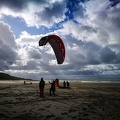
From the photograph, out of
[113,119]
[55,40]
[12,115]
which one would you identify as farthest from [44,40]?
[113,119]

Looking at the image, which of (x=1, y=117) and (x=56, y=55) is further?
(x=56, y=55)

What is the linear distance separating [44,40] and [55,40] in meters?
1.72

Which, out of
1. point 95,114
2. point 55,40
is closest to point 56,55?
point 55,40

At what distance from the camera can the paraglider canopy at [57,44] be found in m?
18.8

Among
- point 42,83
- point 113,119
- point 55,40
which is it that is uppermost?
point 55,40

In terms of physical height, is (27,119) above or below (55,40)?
below

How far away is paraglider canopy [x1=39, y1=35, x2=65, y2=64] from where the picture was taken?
18750 millimetres

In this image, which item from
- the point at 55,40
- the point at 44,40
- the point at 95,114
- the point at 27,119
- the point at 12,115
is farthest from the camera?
the point at 55,40

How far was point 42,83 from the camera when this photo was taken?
19.8 meters

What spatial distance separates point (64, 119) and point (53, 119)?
59cm

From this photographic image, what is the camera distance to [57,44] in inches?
795

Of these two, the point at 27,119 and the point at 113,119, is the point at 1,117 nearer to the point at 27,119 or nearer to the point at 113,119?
the point at 27,119

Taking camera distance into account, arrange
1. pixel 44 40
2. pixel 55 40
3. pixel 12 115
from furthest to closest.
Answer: pixel 55 40 < pixel 44 40 < pixel 12 115

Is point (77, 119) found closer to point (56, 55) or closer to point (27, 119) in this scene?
point (27, 119)
